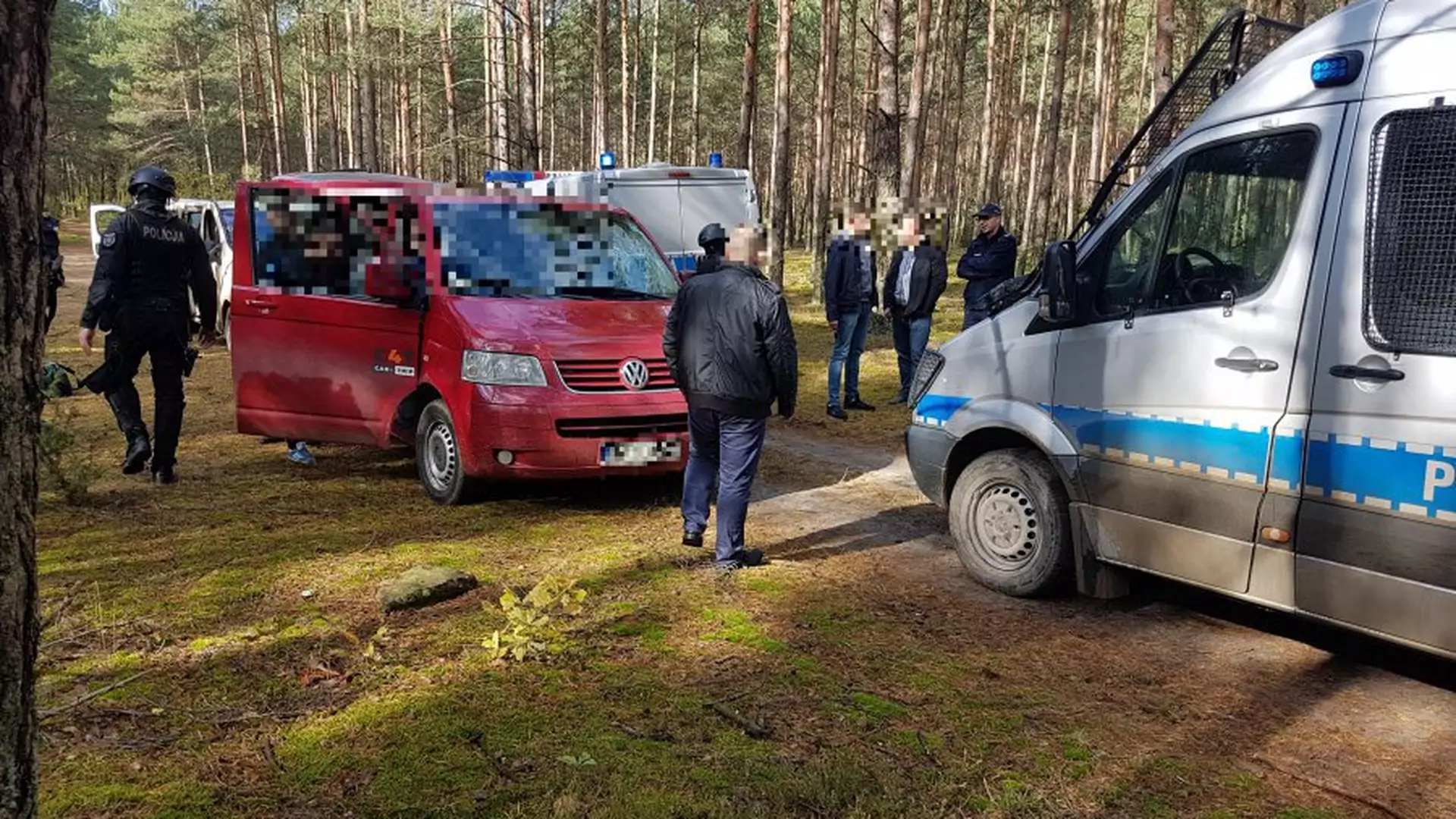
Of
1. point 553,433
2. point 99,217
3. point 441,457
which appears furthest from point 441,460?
point 99,217

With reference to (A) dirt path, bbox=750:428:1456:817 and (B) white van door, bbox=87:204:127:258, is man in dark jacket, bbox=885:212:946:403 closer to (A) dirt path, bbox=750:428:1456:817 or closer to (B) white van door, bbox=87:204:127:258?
(A) dirt path, bbox=750:428:1456:817

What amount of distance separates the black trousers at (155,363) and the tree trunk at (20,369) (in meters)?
5.23

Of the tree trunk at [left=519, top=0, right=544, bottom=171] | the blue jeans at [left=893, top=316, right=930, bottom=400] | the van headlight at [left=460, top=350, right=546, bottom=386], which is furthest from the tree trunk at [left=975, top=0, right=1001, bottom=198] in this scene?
the van headlight at [left=460, top=350, right=546, bottom=386]

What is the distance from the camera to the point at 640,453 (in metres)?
6.39

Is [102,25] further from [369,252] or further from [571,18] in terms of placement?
[369,252]

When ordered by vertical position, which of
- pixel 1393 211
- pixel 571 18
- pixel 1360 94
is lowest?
pixel 1393 211

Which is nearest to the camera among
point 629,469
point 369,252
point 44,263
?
point 44,263

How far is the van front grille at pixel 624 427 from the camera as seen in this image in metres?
6.21

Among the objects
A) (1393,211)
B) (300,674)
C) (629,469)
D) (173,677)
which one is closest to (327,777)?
(300,674)

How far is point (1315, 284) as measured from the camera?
3.99 m

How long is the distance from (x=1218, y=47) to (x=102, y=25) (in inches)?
3130

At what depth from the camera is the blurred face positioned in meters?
5.43

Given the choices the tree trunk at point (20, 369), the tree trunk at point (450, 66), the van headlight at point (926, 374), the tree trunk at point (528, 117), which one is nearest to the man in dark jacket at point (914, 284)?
the van headlight at point (926, 374)

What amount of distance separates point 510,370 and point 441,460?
A: 1.01 m
